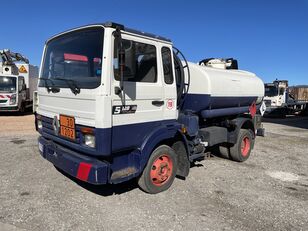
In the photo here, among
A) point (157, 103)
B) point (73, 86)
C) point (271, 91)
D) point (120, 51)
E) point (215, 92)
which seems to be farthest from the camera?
point (271, 91)

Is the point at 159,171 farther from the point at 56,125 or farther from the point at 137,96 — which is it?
the point at 56,125

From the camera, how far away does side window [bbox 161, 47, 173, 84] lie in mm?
4784

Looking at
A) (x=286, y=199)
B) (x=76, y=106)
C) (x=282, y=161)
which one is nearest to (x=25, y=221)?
(x=76, y=106)

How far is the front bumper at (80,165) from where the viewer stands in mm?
3834

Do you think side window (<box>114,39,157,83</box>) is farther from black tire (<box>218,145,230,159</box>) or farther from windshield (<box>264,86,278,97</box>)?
windshield (<box>264,86,278,97</box>)

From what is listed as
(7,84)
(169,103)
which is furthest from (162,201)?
(7,84)

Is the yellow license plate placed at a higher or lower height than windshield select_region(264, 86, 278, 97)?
lower

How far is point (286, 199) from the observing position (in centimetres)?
491

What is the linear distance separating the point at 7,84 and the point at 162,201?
13862mm

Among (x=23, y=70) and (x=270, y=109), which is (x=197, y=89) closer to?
(x=23, y=70)

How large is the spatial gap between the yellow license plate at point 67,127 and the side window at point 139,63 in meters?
0.94

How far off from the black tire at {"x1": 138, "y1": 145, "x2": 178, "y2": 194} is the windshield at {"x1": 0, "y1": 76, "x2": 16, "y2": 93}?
13.4m

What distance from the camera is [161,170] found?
15.9ft

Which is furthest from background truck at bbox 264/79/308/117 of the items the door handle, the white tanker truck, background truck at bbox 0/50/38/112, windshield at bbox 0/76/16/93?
the door handle
